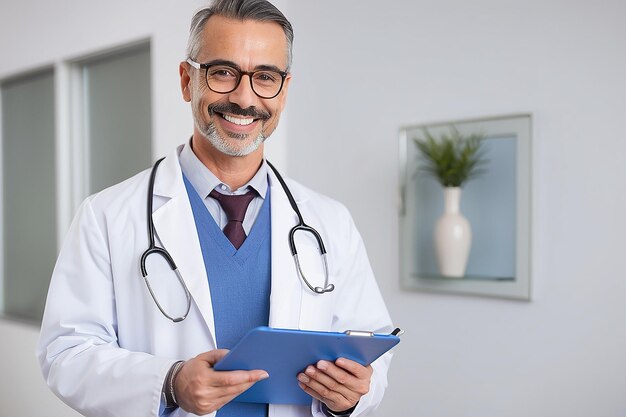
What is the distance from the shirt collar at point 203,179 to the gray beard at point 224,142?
0.09 m

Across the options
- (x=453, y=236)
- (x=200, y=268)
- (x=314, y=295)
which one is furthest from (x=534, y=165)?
(x=200, y=268)

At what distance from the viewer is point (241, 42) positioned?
1367mm

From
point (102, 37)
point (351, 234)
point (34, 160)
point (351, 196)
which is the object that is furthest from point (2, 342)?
point (351, 234)

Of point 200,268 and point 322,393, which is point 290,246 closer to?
point 200,268

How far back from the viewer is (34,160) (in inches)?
156

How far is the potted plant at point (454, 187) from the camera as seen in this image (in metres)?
2.28

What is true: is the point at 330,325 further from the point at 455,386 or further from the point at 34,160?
the point at 34,160

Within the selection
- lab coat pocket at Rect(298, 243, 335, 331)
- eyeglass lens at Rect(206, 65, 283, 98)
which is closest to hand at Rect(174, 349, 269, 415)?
lab coat pocket at Rect(298, 243, 335, 331)

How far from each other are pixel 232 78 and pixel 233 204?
0.90 feet

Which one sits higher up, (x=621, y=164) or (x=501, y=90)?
(x=501, y=90)

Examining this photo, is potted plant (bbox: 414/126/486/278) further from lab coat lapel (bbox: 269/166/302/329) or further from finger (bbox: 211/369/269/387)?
finger (bbox: 211/369/269/387)

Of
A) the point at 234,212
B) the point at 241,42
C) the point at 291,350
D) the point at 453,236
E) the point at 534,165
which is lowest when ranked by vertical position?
the point at 291,350

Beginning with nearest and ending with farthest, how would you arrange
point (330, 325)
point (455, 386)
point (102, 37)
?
point (330, 325), point (455, 386), point (102, 37)

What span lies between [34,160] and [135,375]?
3080 millimetres
